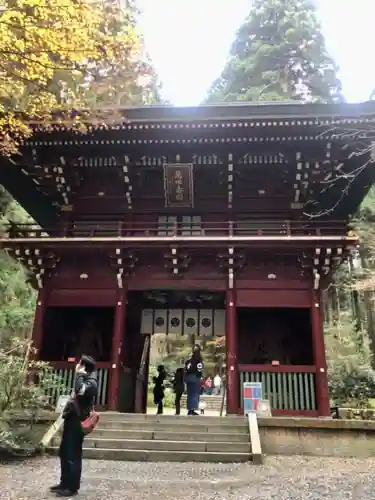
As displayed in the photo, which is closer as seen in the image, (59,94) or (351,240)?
(351,240)

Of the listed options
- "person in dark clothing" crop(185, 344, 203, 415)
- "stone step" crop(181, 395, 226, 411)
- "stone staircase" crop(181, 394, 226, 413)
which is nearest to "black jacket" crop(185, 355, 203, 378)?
"person in dark clothing" crop(185, 344, 203, 415)

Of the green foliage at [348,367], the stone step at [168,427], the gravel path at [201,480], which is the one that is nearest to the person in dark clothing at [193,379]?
the stone step at [168,427]

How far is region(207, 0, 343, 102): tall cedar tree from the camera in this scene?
24.9 meters

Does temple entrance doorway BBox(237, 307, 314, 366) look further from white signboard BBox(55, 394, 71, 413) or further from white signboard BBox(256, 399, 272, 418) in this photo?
white signboard BBox(55, 394, 71, 413)

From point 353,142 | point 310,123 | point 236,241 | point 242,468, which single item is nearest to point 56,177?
point 236,241

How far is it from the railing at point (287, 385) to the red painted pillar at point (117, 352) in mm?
3089

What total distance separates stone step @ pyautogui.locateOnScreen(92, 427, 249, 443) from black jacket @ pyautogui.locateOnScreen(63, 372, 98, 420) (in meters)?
3.70

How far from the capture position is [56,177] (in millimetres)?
12594

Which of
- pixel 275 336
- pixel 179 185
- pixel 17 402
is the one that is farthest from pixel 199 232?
pixel 17 402

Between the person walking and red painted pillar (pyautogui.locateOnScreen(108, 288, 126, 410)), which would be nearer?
red painted pillar (pyautogui.locateOnScreen(108, 288, 126, 410))

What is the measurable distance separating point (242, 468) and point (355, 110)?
842 cm

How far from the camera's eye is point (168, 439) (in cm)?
893

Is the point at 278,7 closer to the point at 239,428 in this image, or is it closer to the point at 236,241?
the point at 236,241

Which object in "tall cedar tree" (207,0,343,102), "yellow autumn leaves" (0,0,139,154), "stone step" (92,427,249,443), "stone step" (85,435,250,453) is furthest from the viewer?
"tall cedar tree" (207,0,343,102)
